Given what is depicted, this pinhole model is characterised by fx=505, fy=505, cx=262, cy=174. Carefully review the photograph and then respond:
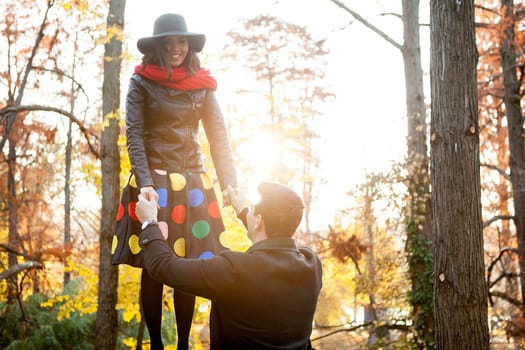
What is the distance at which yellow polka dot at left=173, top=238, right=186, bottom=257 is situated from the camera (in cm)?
250

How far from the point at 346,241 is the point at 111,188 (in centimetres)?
750

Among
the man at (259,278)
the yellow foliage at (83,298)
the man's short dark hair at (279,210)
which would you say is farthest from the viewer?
the yellow foliage at (83,298)

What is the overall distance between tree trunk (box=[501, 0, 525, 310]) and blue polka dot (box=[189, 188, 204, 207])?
29.2 ft

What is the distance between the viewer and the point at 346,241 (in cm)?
1163

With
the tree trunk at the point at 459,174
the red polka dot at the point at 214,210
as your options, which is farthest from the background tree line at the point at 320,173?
the red polka dot at the point at 214,210

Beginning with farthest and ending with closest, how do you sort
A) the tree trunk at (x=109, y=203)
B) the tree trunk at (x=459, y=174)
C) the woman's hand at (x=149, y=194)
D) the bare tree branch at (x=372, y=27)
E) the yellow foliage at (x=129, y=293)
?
the bare tree branch at (x=372, y=27), the yellow foliage at (x=129, y=293), the tree trunk at (x=109, y=203), the tree trunk at (x=459, y=174), the woman's hand at (x=149, y=194)

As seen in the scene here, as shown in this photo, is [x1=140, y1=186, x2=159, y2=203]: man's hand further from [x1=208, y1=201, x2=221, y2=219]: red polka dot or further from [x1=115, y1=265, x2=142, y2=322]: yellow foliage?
[x1=115, y1=265, x2=142, y2=322]: yellow foliage

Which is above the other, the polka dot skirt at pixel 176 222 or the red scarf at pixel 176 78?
the red scarf at pixel 176 78

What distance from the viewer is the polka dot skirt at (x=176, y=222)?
8.18 feet

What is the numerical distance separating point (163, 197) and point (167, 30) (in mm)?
832

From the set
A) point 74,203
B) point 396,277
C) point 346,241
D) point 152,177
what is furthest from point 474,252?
point 74,203

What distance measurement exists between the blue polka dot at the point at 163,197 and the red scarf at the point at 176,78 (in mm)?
540

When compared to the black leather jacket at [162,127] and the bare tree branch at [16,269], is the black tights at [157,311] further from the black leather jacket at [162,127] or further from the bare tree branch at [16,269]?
the bare tree branch at [16,269]

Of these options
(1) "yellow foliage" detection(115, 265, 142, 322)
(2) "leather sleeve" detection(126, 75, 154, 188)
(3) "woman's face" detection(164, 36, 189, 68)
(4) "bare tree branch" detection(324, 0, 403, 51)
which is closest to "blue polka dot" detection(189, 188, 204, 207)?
(2) "leather sleeve" detection(126, 75, 154, 188)
